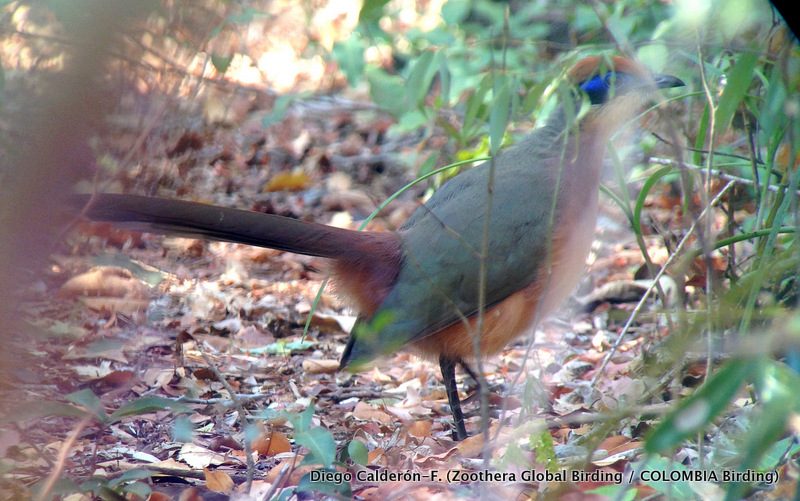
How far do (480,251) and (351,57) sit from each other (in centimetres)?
235

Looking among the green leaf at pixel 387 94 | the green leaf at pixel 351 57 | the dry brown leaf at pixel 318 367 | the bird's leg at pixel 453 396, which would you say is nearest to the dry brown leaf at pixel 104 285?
the dry brown leaf at pixel 318 367

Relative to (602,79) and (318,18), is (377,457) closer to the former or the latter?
(602,79)

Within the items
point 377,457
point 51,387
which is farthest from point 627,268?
point 51,387

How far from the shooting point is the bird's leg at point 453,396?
3240 mm

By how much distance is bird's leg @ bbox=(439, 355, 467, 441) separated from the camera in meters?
3.24

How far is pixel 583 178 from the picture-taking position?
11.0 feet

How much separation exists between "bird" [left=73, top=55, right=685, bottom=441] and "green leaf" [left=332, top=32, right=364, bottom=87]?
1829 millimetres

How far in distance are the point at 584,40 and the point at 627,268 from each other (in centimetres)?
233

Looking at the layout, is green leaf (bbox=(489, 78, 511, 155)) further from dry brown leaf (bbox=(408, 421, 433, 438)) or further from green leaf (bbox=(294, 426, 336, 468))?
dry brown leaf (bbox=(408, 421, 433, 438))

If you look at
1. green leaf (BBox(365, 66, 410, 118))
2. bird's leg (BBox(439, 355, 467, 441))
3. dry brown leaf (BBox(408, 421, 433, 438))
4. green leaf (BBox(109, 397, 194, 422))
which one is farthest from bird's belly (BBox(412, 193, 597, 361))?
green leaf (BBox(365, 66, 410, 118))

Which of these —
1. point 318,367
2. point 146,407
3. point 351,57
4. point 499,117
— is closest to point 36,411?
point 146,407

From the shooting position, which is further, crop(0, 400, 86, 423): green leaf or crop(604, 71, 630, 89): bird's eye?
crop(604, 71, 630, 89): bird's eye

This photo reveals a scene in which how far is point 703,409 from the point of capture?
48.4 inches

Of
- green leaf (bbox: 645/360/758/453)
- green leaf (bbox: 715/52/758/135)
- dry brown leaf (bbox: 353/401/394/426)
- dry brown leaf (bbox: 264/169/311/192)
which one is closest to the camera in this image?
green leaf (bbox: 645/360/758/453)
